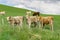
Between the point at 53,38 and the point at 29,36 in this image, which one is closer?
the point at 29,36

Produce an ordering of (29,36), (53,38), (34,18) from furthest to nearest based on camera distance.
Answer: (34,18)
(53,38)
(29,36)

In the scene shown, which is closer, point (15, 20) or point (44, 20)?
point (15, 20)

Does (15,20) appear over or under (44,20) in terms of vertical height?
over

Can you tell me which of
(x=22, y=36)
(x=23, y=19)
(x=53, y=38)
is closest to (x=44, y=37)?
(x=53, y=38)

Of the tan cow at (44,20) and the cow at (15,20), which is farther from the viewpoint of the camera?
the tan cow at (44,20)

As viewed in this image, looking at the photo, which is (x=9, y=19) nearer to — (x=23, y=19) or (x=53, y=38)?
(x=23, y=19)

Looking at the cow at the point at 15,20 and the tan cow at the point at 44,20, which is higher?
the cow at the point at 15,20

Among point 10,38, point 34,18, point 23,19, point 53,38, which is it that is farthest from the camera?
point 34,18

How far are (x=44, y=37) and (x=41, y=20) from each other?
35.7ft

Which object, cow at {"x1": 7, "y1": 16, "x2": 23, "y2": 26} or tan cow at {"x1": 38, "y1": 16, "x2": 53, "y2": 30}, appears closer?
cow at {"x1": 7, "y1": 16, "x2": 23, "y2": 26}

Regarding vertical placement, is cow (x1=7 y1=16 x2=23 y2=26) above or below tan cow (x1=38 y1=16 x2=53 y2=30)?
above

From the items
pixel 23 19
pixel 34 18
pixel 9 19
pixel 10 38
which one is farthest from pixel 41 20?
pixel 10 38

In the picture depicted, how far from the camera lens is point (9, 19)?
52.3ft

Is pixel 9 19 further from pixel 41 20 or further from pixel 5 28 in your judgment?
pixel 5 28
